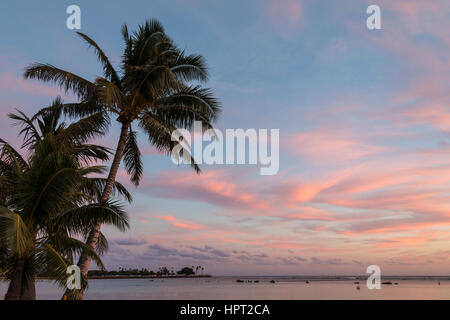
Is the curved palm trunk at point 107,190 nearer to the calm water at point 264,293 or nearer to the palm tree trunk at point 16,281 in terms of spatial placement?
the palm tree trunk at point 16,281

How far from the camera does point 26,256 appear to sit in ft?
34.2

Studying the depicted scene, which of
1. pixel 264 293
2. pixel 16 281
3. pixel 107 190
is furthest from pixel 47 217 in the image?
pixel 264 293

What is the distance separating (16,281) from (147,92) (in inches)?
351

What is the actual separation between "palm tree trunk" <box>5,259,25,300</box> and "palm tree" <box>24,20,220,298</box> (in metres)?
4.60

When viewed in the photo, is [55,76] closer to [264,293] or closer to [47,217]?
[47,217]

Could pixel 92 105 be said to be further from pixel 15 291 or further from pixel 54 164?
pixel 15 291

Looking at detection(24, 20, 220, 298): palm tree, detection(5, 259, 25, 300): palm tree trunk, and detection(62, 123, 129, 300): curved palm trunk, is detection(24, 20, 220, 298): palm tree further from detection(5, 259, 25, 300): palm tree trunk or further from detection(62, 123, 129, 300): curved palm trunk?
detection(5, 259, 25, 300): palm tree trunk

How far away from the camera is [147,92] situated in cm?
1644

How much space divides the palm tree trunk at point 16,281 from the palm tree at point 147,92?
4598 millimetres

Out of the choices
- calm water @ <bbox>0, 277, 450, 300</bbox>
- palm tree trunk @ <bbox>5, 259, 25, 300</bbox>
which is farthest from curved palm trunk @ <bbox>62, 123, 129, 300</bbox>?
calm water @ <bbox>0, 277, 450, 300</bbox>

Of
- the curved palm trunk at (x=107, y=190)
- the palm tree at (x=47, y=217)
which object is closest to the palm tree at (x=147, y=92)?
the curved palm trunk at (x=107, y=190)
